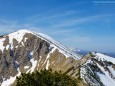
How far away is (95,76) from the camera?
115500 millimetres

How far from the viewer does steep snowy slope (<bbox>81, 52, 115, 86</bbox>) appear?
109000 millimetres

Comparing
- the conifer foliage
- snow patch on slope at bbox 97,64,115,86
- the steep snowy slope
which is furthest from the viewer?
snow patch on slope at bbox 97,64,115,86

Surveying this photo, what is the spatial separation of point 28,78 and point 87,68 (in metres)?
67.9

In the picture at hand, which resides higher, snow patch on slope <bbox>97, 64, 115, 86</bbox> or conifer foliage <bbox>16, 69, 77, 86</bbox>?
conifer foliage <bbox>16, 69, 77, 86</bbox>

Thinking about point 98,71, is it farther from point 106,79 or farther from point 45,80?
point 45,80

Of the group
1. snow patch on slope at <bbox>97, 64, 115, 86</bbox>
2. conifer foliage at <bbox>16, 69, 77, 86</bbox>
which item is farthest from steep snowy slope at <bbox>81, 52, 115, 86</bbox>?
conifer foliage at <bbox>16, 69, 77, 86</bbox>

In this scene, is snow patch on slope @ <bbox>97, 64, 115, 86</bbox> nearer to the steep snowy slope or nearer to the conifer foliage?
the steep snowy slope

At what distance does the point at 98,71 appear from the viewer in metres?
123

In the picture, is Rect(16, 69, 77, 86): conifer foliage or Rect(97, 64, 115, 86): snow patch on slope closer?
Rect(16, 69, 77, 86): conifer foliage

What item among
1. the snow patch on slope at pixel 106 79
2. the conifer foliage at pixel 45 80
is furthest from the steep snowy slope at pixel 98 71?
the conifer foliage at pixel 45 80

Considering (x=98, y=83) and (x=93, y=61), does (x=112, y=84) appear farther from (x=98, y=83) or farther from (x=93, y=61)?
(x=93, y=61)

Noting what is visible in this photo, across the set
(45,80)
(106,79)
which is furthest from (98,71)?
(45,80)

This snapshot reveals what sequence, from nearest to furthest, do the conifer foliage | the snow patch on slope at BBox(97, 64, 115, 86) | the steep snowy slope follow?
the conifer foliage → the steep snowy slope → the snow patch on slope at BBox(97, 64, 115, 86)

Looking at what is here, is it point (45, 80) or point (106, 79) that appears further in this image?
point (106, 79)
